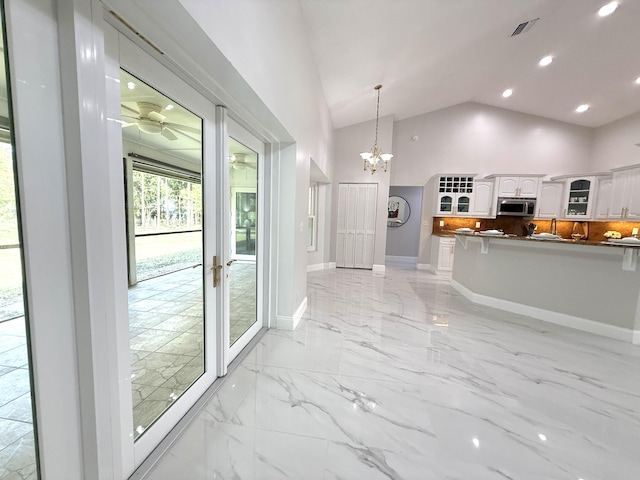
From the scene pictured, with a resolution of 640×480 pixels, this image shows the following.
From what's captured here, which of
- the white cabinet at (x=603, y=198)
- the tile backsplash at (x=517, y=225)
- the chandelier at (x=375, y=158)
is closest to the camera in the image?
the chandelier at (x=375, y=158)

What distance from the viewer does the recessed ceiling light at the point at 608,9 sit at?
129 inches

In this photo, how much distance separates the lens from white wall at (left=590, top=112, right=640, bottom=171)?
5348mm

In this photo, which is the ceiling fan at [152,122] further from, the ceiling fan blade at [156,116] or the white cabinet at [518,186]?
the white cabinet at [518,186]

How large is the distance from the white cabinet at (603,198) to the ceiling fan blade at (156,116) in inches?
315

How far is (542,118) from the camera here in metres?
6.45

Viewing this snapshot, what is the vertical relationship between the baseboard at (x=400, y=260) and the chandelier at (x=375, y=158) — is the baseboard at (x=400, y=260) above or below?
below

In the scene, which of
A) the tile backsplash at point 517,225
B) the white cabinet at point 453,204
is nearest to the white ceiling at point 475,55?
the white cabinet at point 453,204

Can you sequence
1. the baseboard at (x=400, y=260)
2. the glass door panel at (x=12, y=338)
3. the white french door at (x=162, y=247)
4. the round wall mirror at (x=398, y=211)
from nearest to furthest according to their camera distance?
the glass door panel at (x=12, y=338), the white french door at (x=162, y=247), the baseboard at (x=400, y=260), the round wall mirror at (x=398, y=211)

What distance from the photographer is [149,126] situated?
55.8 inches

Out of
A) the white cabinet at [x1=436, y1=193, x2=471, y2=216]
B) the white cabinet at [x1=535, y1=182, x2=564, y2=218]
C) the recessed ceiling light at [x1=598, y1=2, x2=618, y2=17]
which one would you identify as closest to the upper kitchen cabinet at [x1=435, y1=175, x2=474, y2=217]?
the white cabinet at [x1=436, y1=193, x2=471, y2=216]

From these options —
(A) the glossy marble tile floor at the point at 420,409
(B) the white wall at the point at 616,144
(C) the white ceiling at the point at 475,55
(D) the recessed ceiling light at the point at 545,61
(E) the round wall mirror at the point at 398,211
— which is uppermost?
(D) the recessed ceiling light at the point at 545,61

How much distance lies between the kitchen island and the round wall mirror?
14.0 ft

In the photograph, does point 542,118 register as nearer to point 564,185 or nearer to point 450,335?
point 564,185

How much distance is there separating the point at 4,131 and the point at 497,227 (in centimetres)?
790
